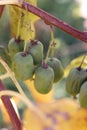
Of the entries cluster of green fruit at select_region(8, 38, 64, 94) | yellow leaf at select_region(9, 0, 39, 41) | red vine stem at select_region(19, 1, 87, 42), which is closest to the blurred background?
yellow leaf at select_region(9, 0, 39, 41)

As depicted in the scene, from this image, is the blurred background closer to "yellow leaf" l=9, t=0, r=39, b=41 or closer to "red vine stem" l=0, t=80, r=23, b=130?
"yellow leaf" l=9, t=0, r=39, b=41

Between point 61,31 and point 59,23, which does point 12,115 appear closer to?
point 59,23

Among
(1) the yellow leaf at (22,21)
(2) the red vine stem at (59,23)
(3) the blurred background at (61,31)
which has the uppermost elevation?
(3) the blurred background at (61,31)

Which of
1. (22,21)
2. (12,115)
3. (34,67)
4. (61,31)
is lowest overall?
(12,115)

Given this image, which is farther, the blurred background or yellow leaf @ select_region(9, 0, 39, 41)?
the blurred background

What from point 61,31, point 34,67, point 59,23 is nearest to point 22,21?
point 34,67

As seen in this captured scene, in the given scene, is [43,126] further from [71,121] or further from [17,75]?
[17,75]

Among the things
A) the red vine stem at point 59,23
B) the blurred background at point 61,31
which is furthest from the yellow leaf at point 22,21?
the blurred background at point 61,31

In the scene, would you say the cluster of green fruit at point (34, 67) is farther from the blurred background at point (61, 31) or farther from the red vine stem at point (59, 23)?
the blurred background at point (61, 31)

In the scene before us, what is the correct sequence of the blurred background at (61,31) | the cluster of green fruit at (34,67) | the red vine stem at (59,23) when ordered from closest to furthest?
the red vine stem at (59,23) → the cluster of green fruit at (34,67) → the blurred background at (61,31)

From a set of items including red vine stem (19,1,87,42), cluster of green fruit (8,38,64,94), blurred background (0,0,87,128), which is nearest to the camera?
red vine stem (19,1,87,42)

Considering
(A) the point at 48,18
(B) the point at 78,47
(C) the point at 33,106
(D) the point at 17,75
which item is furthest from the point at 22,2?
(B) the point at 78,47
